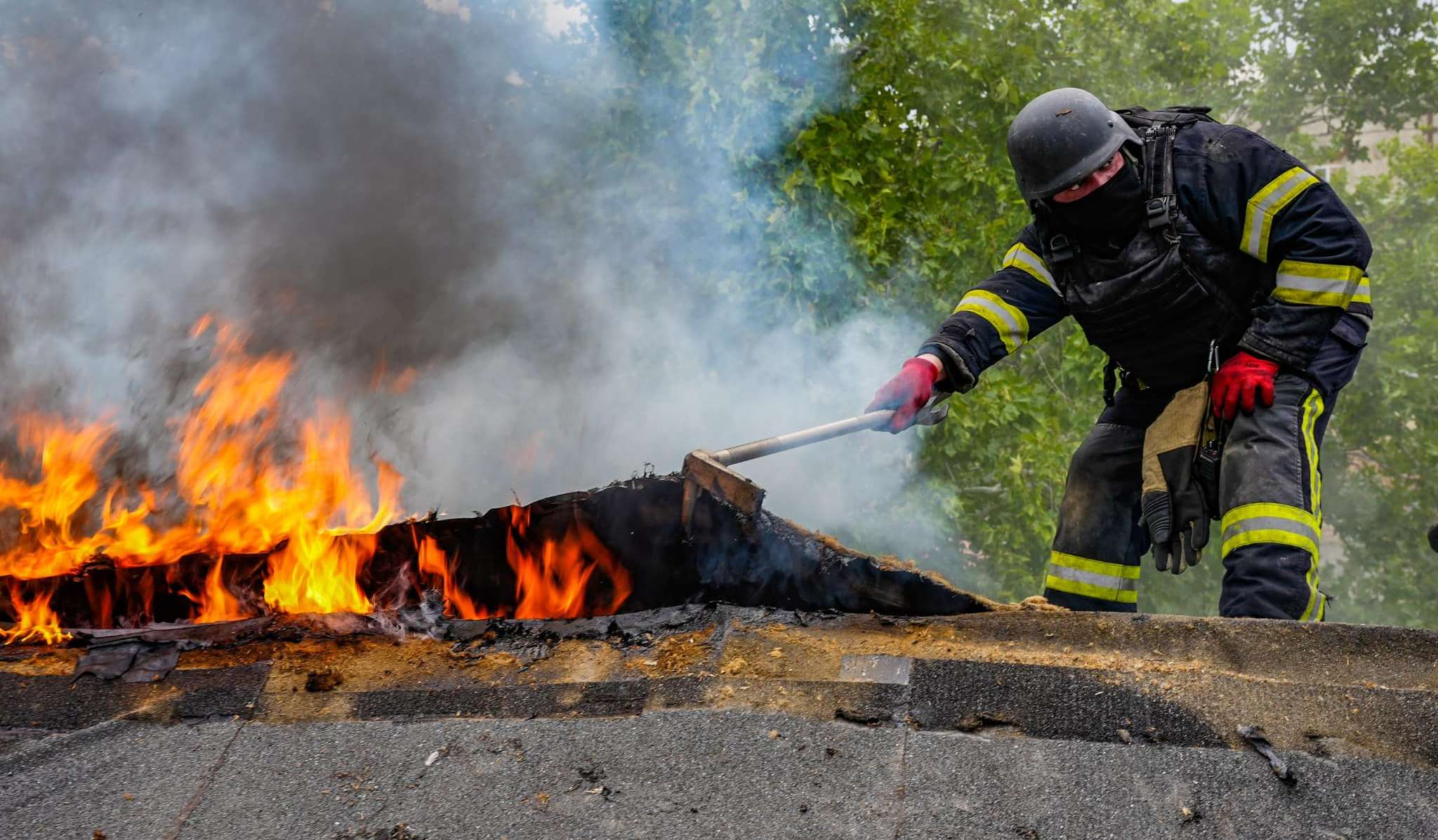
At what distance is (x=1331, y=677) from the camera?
7.00 feet

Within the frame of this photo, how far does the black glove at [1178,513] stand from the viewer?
10.5 ft

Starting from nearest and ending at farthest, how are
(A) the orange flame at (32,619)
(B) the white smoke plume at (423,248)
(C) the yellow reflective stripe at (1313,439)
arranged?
(A) the orange flame at (32,619)
(C) the yellow reflective stripe at (1313,439)
(B) the white smoke plume at (423,248)

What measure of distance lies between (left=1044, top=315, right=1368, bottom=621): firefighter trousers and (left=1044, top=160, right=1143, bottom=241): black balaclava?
63cm

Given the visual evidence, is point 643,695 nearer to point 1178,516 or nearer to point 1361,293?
point 1178,516

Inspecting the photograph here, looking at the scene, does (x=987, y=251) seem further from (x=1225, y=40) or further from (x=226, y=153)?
(x=1225, y=40)

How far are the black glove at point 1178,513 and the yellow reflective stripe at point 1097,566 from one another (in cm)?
16

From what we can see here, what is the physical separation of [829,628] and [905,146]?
700 centimetres

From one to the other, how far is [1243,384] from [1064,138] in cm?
87

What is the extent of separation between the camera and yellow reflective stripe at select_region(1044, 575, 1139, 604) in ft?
11.4

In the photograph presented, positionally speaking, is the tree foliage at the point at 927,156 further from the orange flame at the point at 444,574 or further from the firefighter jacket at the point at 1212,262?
the orange flame at the point at 444,574

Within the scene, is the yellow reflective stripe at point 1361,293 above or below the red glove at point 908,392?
above

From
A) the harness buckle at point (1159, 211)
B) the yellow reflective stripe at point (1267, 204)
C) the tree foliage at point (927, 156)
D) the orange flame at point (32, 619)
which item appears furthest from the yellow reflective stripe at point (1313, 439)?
the tree foliage at point (927, 156)

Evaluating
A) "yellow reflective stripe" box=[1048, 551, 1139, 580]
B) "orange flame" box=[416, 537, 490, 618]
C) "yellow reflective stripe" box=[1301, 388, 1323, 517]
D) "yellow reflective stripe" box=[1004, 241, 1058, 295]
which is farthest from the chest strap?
"orange flame" box=[416, 537, 490, 618]

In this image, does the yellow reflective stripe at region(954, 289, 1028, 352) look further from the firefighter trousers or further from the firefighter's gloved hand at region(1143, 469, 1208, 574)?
the firefighter's gloved hand at region(1143, 469, 1208, 574)
